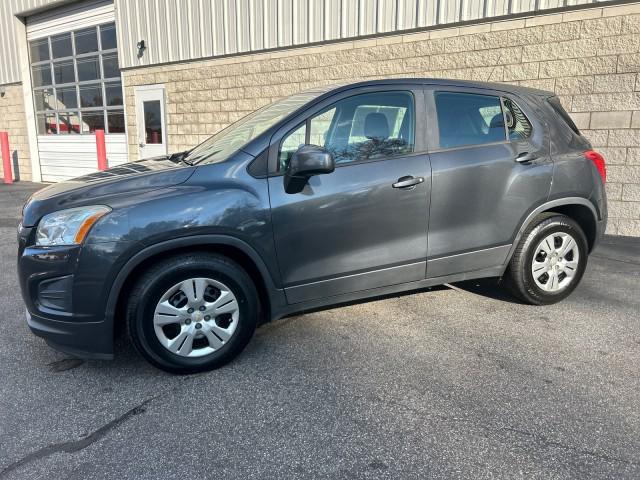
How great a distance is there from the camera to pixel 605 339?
3.36 metres

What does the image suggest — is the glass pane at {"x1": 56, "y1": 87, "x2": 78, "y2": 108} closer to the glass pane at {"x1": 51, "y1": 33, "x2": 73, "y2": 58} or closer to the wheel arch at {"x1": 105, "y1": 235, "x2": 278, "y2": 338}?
the glass pane at {"x1": 51, "y1": 33, "x2": 73, "y2": 58}

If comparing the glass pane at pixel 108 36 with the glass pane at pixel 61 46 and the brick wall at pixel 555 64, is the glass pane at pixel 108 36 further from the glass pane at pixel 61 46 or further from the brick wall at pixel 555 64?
the brick wall at pixel 555 64

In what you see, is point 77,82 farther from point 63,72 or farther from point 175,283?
point 175,283

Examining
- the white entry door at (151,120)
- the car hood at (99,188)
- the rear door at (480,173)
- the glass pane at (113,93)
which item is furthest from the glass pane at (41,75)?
the rear door at (480,173)

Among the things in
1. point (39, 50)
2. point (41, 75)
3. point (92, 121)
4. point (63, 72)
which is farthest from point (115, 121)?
point (39, 50)

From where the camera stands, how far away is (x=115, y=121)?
11.4 meters

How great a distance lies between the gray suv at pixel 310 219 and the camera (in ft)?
8.79

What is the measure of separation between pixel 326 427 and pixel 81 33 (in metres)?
12.8

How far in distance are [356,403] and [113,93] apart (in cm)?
1123

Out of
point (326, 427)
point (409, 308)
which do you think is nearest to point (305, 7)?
point (409, 308)

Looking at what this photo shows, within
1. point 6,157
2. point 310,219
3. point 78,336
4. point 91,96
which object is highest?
point 91,96

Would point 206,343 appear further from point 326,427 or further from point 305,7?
point 305,7

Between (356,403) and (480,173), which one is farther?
(480,173)

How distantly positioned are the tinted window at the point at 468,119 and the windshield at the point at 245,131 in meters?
0.94
